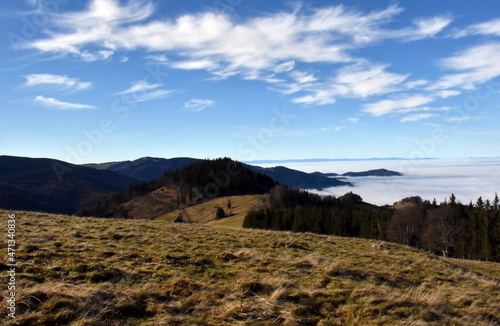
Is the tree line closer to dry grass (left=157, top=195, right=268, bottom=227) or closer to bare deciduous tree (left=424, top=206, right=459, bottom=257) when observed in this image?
bare deciduous tree (left=424, top=206, right=459, bottom=257)

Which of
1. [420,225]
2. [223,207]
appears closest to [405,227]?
[420,225]

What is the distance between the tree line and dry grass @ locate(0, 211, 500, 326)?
235ft

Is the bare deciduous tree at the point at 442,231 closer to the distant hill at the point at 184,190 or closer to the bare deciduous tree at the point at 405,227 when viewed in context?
the bare deciduous tree at the point at 405,227

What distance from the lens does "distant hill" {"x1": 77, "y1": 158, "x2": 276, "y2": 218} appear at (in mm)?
161750

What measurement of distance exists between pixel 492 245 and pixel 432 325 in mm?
82860

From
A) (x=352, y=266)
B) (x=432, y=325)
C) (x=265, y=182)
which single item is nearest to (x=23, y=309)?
(x=432, y=325)

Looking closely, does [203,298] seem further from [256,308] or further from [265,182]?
[265,182]

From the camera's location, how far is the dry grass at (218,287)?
298 inches

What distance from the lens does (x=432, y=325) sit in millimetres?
8195

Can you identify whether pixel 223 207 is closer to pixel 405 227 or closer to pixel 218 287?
pixel 405 227

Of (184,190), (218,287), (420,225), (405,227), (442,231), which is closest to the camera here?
(218,287)

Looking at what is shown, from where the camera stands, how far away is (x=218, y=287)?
9836mm

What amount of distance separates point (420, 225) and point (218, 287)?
93.5m

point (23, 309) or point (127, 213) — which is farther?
point (127, 213)
